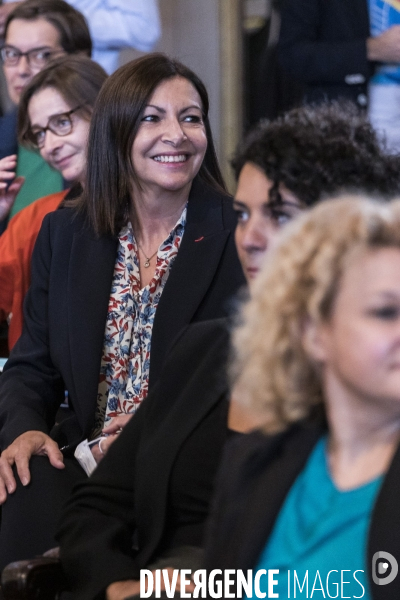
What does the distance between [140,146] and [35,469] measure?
2.81 feet

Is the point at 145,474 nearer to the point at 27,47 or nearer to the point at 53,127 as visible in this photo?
the point at 53,127

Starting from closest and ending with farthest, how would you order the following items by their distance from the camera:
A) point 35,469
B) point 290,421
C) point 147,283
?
1. point 290,421
2. point 35,469
3. point 147,283

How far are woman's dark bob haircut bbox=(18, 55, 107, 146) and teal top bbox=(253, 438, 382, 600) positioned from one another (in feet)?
6.48

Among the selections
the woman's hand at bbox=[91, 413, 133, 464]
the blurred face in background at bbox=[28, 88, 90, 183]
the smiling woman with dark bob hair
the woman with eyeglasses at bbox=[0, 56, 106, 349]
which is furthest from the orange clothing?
the woman's hand at bbox=[91, 413, 133, 464]

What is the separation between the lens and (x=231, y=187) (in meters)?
3.80

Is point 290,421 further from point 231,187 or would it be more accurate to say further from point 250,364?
point 231,187

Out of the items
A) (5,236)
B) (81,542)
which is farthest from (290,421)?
(5,236)

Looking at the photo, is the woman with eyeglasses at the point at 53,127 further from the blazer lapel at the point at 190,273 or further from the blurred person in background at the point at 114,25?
the blurred person in background at the point at 114,25

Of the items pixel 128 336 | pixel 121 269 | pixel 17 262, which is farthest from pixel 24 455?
pixel 17 262

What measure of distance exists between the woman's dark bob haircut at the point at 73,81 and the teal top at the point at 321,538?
1.98m

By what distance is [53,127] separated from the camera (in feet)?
9.26

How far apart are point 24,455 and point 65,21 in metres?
1.92

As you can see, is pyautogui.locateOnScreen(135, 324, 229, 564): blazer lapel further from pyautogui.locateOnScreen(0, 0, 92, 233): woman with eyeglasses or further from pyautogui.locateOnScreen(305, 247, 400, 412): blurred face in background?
pyautogui.locateOnScreen(0, 0, 92, 233): woman with eyeglasses

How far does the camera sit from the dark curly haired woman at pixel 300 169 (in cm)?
136
